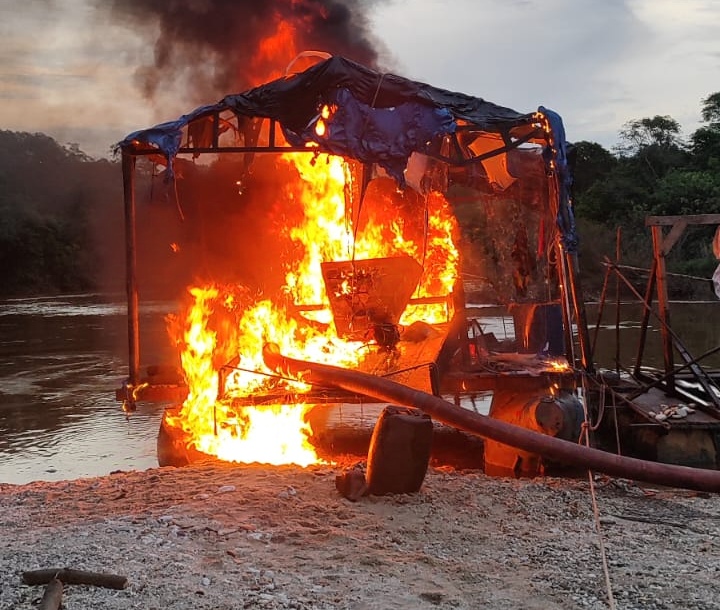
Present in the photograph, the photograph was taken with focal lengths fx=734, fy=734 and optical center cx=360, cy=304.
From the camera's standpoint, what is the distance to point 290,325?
10.7 m

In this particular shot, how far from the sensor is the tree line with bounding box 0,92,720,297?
37469 millimetres

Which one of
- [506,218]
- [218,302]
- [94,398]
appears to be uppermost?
[506,218]

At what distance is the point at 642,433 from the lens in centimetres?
942

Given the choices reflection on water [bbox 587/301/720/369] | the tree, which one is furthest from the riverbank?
the tree

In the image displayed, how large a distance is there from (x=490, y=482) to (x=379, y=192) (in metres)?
6.95

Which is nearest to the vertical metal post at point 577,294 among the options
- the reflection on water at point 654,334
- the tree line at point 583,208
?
the reflection on water at point 654,334

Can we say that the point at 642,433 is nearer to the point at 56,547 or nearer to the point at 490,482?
the point at 490,482

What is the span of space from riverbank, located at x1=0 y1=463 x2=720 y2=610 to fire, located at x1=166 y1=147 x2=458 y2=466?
4.93ft

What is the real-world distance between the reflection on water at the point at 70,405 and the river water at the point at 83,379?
0.02m

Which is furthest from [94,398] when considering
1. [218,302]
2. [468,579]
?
[468,579]

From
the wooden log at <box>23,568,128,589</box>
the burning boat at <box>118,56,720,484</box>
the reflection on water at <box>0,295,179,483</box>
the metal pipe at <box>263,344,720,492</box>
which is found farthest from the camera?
the reflection on water at <box>0,295,179,483</box>

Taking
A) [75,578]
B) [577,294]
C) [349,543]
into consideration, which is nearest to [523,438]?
[349,543]

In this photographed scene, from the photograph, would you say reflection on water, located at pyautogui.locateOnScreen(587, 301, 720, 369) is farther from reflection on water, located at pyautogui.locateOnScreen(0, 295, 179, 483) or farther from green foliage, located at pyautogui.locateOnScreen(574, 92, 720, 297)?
reflection on water, located at pyautogui.locateOnScreen(0, 295, 179, 483)

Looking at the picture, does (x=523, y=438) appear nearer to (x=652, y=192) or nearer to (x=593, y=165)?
(x=652, y=192)
